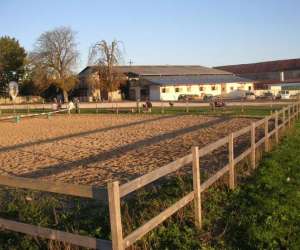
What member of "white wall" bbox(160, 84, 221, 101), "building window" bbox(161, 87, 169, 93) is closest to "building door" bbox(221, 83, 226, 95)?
"white wall" bbox(160, 84, 221, 101)

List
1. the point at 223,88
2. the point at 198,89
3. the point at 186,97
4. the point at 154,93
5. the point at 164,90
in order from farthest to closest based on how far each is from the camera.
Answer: the point at 223,88
the point at 198,89
the point at 154,93
the point at 164,90
the point at 186,97

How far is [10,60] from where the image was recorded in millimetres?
79875

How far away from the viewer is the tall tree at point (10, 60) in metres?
78.6

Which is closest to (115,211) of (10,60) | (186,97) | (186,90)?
(186,97)

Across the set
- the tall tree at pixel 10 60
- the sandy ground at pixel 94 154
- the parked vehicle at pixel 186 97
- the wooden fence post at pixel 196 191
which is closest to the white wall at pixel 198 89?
the parked vehicle at pixel 186 97

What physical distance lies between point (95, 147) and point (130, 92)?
2210 inches

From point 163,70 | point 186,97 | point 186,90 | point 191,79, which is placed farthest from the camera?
point 163,70

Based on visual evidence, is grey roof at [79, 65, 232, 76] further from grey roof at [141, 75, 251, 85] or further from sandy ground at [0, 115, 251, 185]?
sandy ground at [0, 115, 251, 185]

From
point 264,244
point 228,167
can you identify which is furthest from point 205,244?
point 228,167

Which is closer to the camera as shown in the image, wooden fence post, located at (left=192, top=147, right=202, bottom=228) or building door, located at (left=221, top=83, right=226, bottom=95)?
Result: wooden fence post, located at (left=192, top=147, right=202, bottom=228)

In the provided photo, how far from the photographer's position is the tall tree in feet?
258

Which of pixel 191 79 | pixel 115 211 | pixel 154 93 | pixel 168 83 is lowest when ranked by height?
pixel 115 211

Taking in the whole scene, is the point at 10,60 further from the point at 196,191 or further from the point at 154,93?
the point at 196,191

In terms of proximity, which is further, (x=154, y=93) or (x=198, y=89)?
(x=198, y=89)
